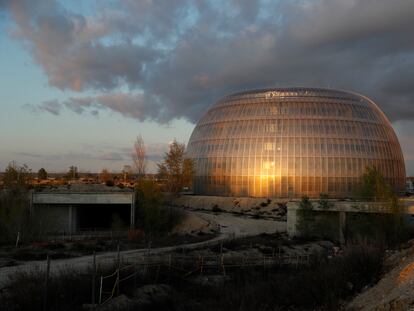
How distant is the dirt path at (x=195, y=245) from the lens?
30594 millimetres

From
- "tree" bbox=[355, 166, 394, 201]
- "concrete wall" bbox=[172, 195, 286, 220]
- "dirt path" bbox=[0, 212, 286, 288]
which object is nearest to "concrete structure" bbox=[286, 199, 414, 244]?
"tree" bbox=[355, 166, 394, 201]

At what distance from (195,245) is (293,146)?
147 ft

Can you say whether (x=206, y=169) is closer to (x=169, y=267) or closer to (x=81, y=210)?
(x=81, y=210)

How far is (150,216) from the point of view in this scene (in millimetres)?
63312

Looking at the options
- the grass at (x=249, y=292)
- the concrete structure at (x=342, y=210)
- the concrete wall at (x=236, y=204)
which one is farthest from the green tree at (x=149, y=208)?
the grass at (x=249, y=292)

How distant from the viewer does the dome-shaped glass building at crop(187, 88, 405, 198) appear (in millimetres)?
82812

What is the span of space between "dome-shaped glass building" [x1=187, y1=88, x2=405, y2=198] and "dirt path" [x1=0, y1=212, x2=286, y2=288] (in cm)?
1443

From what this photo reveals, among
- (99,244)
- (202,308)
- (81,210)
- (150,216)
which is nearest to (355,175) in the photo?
(150,216)

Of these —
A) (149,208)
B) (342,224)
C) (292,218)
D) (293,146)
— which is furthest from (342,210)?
(293,146)

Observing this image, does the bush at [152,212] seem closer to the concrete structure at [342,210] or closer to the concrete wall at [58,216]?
the concrete wall at [58,216]

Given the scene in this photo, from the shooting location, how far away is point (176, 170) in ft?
282

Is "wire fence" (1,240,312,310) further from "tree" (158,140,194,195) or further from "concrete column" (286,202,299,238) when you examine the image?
"tree" (158,140,194,195)

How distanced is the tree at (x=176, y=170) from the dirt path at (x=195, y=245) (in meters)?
14.7

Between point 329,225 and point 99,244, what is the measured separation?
24192mm
